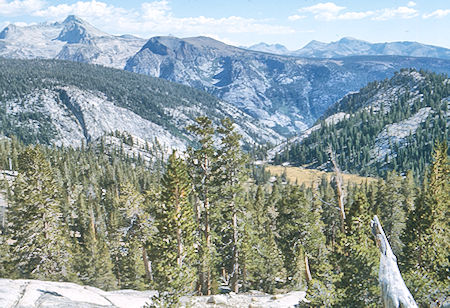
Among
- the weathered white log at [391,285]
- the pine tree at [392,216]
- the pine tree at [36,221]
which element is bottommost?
the pine tree at [392,216]

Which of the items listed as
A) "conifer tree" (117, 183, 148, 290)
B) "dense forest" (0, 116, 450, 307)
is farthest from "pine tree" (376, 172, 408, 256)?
"conifer tree" (117, 183, 148, 290)

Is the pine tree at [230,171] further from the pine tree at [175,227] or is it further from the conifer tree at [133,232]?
the conifer tree at [133,232]

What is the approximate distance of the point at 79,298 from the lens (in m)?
25.2

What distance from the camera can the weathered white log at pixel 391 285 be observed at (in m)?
11.5

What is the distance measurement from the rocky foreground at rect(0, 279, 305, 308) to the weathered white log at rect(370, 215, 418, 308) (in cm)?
1529

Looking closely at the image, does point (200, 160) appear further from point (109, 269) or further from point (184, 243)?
point (109, 269)

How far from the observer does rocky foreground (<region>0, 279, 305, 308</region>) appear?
71.6 feet

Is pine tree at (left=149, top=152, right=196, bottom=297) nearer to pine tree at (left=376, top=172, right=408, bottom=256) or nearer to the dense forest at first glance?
the dense forest

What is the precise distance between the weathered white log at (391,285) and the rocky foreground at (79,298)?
602 inches

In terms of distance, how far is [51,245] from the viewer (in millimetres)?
35281

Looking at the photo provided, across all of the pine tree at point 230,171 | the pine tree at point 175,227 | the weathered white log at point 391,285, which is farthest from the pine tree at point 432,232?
the pine tree at point 175,227

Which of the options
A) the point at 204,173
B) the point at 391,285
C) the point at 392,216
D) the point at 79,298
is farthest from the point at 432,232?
the point at 392,216

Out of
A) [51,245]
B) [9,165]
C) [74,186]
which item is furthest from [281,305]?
[9,165]

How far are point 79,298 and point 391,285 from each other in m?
22.8
